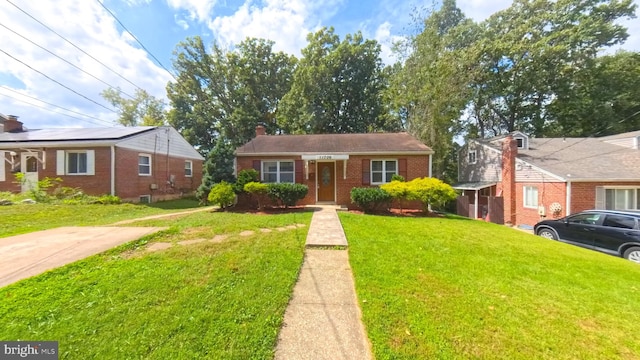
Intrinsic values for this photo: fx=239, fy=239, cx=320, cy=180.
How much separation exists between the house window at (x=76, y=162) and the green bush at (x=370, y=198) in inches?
590

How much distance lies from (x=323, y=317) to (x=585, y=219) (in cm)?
1123

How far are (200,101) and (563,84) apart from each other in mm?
35950

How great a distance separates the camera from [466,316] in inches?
118

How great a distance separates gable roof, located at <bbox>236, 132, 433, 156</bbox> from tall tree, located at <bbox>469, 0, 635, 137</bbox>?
11.5m

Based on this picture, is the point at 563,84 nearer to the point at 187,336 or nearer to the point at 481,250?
the point at 481,250

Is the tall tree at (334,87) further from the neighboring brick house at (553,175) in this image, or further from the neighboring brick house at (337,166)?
the neighboring brick house at (337,166)

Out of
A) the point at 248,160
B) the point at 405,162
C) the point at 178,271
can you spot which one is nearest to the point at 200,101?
the point at 248,160

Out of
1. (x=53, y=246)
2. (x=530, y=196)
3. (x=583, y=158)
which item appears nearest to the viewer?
(x=53, y=246)

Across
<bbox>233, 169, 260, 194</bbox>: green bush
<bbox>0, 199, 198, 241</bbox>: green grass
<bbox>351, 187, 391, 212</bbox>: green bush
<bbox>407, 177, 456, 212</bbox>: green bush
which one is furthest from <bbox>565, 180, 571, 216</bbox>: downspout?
<bbox>0, 199, 198, 241</bbox>: green grass

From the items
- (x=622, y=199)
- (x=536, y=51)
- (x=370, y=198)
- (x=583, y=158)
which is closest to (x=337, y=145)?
(x=370, y=198)

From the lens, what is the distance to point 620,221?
7.81 meters

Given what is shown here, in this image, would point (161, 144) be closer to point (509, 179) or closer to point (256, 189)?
point (256, 189)

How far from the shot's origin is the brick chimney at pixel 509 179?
14.6 metres

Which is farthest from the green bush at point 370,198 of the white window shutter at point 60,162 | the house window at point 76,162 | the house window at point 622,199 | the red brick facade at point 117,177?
the white window shutter at point 60,162
